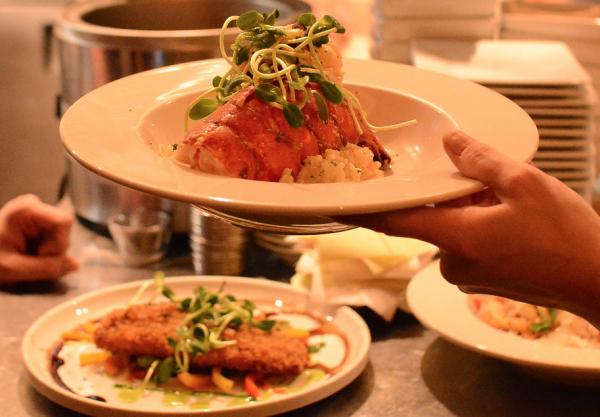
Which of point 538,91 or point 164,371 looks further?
point 538,91

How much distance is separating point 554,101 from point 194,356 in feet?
3.41

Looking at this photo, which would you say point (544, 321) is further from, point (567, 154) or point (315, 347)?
point (567, 154)

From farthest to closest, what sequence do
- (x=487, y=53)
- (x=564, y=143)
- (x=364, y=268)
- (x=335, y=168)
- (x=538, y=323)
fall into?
(x=487, y=53)
(x=564, y=143)
(x=364, y=268)
(x=538, y=323)
(x=335, y=168)

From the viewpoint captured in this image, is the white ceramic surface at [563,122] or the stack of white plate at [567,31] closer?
the white ceramic surface at [563,122]

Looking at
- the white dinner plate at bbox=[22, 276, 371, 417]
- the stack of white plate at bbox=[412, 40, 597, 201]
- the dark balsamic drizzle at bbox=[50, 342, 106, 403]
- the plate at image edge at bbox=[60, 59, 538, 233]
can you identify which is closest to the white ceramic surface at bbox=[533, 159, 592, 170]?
the stack of white plate at bbox=[412, 40, 597, 201]

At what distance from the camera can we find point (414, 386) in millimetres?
1538

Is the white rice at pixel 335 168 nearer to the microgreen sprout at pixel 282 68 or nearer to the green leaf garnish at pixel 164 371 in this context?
the microgreen sprout at pixel 282 68

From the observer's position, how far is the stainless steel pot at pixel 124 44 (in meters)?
1.94

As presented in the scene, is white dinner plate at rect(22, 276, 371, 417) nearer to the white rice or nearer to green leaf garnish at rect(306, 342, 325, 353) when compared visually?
green leaf garnish at rect(306, 342, 325, 353)

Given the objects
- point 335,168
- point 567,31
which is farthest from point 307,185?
point 567,31

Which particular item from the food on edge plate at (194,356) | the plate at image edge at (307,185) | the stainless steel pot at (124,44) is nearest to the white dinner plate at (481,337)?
the food on edge plate at (194,356)

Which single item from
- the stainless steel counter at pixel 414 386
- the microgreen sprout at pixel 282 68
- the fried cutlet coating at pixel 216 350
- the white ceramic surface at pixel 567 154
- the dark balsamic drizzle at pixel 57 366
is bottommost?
the dark balsamic drizzle at pixel 57 366

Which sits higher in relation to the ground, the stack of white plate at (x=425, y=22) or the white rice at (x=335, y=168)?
the white rice at (x=335, y=168)

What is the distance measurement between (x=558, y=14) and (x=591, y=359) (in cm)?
155
